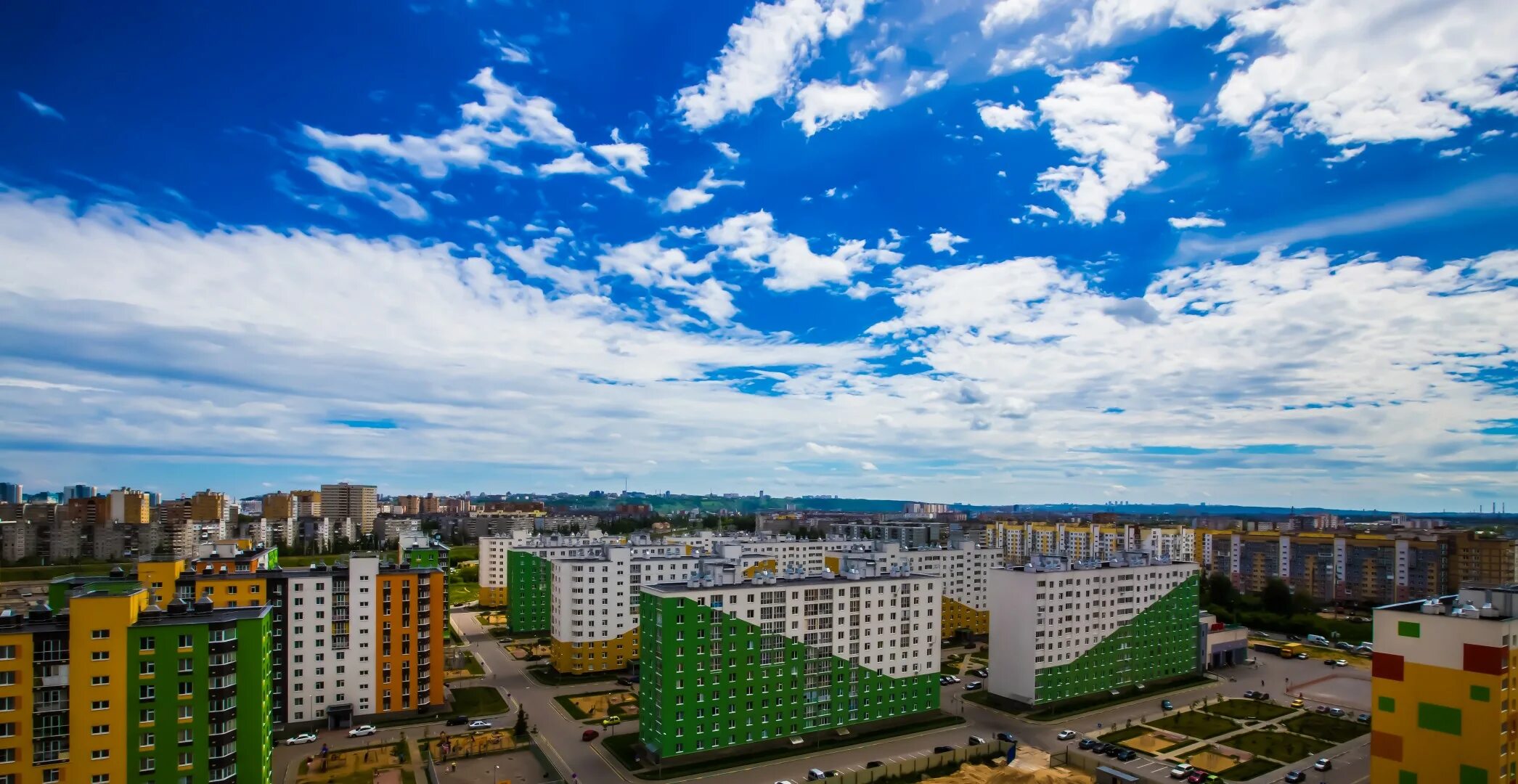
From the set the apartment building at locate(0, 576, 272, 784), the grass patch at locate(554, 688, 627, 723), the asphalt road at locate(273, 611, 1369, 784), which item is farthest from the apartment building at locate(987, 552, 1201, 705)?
the apartment building at locate(0, 576, 272, 784)

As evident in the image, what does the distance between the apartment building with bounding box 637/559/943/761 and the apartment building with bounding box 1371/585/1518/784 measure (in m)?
20.0

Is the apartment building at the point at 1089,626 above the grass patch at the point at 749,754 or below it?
above

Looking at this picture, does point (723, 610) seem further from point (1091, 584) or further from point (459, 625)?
point (459, 625)

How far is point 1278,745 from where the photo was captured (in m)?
41.2

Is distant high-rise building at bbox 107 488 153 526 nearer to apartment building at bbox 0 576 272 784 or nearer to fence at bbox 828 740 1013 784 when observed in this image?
apartment building at bbox 0 576 272 784

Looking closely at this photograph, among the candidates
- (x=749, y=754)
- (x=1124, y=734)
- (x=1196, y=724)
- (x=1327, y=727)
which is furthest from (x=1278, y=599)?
(x=749, y=754)

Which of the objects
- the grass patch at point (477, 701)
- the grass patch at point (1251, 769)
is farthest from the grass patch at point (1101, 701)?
the grass patch at point (477, 701)

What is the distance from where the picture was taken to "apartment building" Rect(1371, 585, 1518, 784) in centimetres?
2717

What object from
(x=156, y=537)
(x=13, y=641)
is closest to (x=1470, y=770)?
(x=13, y=641)

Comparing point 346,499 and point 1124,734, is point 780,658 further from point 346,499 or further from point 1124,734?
point 346,499

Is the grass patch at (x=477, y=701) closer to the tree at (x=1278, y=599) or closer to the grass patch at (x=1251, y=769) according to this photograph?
Result: the grass patch at (x=1251, y=769)

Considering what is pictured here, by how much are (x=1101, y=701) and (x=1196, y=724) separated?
5476mm

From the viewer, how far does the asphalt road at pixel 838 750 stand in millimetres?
36469

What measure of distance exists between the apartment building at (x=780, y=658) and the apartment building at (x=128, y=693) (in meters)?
16.0
